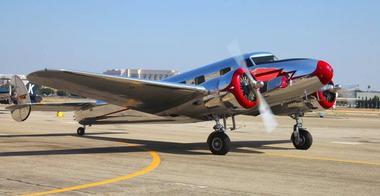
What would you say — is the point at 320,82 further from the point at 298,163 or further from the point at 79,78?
the point at 79,78

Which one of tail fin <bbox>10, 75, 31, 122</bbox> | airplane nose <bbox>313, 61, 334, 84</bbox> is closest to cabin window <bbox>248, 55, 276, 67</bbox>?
airplane nose <bbox>313, 61, 334, 84</bbox>

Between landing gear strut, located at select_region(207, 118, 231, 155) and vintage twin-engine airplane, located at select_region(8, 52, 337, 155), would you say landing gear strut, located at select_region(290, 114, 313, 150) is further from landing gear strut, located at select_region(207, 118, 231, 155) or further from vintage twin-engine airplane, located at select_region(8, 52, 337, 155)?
landing gear strut, located at select_region(207, 118, 231, 155)

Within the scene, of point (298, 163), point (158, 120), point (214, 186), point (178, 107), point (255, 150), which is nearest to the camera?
point (214, 186)

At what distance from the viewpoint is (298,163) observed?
1304 centimetres

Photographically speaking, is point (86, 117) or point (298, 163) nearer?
point (298, 163)

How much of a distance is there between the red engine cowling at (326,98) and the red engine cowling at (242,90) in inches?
146

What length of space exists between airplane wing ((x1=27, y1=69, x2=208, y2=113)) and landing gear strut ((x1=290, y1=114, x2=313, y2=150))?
4.61 metres

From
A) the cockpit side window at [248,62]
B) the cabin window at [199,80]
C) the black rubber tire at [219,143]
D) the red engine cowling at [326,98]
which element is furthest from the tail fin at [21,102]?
the red engine cowling at [326,98]

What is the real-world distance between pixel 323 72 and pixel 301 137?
12.5ft

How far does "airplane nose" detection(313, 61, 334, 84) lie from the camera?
46.9 feet

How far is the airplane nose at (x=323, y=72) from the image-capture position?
14281 mm

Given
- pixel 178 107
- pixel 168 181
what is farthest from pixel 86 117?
pixel 168 181

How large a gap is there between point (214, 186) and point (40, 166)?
5054 millimetres

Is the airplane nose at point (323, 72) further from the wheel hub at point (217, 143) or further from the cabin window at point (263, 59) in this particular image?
the wheel hub at point (217, 143)
